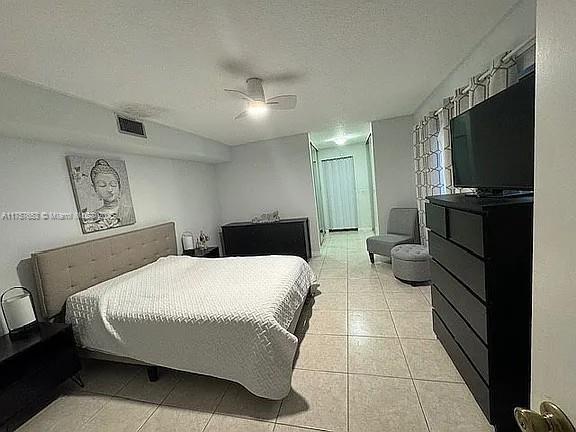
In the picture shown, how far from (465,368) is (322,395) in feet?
3.00

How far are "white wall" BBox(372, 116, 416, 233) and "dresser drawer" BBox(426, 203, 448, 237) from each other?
2.55 metres

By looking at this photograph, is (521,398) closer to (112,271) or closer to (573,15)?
(573,15)

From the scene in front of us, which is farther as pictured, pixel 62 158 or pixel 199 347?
pixel 62 158

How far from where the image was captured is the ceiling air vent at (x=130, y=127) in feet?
8.93

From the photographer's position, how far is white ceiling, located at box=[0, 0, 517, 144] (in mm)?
1371

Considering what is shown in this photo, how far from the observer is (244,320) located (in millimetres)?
1663

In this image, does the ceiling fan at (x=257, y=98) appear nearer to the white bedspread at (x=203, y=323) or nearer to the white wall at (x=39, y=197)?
the white bedspread at (x=203, y=323)

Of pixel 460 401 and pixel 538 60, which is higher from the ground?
pixel 538 60

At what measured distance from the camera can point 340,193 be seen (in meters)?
7.23

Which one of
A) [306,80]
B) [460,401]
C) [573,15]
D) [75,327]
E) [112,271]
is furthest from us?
[112,271]

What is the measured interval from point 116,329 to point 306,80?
255cm

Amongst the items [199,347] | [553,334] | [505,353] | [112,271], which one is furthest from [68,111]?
[505,353]

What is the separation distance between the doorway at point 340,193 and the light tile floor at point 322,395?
481 centimetres

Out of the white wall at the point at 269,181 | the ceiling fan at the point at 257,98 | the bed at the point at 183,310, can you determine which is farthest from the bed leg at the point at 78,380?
the white wall at the point at 269,181
